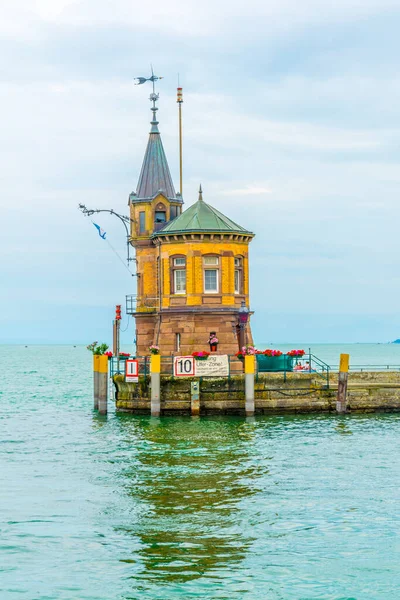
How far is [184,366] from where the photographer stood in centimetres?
4503

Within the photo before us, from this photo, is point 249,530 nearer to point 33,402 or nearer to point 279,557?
point 279,557

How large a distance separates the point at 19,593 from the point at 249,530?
647cm

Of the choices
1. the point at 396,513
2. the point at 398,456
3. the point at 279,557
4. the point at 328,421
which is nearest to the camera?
the point at 279,557

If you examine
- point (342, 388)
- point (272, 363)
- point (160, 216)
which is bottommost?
point (342, 388)

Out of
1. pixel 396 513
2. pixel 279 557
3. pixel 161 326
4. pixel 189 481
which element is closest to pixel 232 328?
pixel 161 326

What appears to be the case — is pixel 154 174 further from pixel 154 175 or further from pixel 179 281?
pixel 179 281

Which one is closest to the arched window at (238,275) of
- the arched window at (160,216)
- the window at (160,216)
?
the arched window at (160,216)

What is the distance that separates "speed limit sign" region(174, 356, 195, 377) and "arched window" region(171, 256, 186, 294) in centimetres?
529

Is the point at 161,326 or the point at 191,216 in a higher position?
the point at 191,216

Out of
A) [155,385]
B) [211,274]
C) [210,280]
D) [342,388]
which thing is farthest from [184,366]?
[342,388]

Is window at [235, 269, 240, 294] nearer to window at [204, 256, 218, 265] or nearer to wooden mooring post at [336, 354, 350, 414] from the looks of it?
window at [204, 256, 218, 265]

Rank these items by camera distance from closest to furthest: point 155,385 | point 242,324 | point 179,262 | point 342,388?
point 155,385 < point 342,388 < point 179,262 < point 242,324

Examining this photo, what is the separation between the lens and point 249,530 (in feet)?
76.2

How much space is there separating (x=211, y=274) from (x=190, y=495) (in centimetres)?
2326
